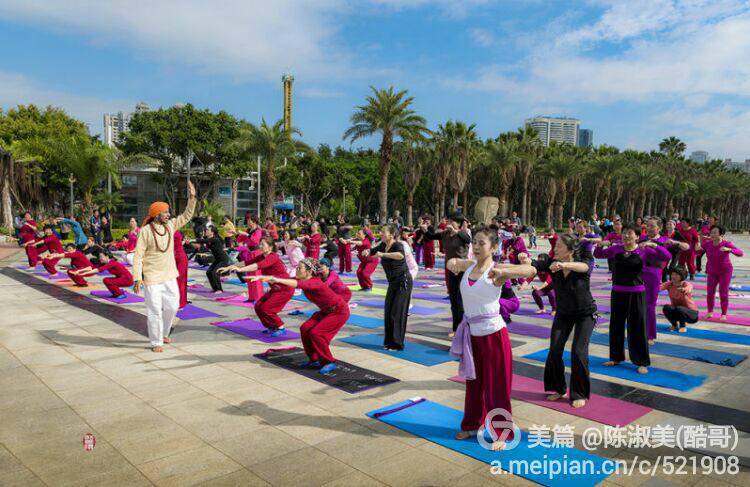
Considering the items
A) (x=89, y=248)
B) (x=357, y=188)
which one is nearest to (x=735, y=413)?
(x=89, y=248)

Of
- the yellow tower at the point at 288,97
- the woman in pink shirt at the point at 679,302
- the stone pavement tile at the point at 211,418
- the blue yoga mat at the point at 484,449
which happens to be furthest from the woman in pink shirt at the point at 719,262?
the yellow tower at the point at 288,97

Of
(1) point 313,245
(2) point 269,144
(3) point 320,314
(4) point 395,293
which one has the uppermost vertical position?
(2) point 269,144

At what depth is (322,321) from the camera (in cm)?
658

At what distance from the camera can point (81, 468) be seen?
408 centimetres

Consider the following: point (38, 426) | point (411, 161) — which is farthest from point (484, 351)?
point (411, 161)

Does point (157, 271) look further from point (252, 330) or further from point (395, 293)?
point (395, 293)

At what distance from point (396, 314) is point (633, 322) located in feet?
10.0

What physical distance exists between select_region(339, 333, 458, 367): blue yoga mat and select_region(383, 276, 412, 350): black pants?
15 centimetres

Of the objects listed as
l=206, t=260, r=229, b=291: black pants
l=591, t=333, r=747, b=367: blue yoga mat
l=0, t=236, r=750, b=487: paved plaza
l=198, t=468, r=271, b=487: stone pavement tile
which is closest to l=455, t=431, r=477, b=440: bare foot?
l=0, t=236, r=750, b=487: paved plaza

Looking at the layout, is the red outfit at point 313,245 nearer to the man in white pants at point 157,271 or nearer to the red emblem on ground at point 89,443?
the man in white pants at point 157,271

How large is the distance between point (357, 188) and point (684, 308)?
50205 millimetres

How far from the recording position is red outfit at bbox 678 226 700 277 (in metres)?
14.9

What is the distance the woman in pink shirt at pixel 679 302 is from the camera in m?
9.11
